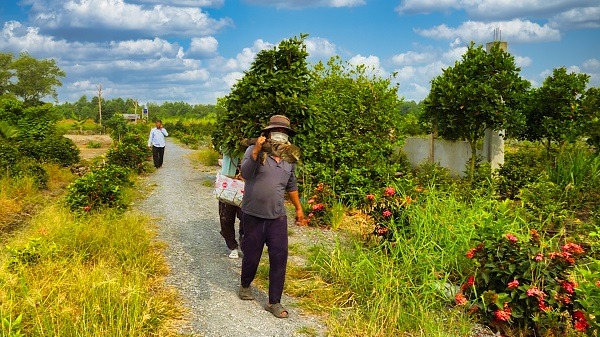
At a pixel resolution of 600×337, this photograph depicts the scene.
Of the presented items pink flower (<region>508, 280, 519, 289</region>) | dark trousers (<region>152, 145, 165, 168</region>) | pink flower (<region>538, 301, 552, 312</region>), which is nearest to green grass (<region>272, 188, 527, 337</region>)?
pink flower (<region>508, 280, 519, 289</region>)

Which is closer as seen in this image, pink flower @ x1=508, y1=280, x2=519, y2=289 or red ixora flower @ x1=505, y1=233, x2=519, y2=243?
pink flower @ x1=508, y1=280, x2=519, y2=289

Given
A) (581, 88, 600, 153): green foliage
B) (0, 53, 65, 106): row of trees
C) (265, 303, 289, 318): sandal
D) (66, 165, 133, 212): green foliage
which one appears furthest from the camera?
(0, 53, 65, 106): row of trees

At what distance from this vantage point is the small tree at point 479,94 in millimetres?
10859

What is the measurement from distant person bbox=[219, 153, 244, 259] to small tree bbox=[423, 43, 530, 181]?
20.2 ft

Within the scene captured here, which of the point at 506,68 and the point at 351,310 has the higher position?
the point at 506,68

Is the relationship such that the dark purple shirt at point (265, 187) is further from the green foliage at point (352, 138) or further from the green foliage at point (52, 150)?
the green foliage at point (52, 150)

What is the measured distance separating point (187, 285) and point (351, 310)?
182cm

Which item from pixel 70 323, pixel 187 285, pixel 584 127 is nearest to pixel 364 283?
pixel 187 285

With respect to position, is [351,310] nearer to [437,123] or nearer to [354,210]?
[354,210]

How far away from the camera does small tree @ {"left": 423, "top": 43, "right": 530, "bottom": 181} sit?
10.9 m

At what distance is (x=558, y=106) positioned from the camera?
11172mm

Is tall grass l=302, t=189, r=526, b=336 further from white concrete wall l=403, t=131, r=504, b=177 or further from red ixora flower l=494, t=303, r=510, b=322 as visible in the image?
white concrete wall l=403, t=131, r=504, b=177

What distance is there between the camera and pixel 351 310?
4594 mm

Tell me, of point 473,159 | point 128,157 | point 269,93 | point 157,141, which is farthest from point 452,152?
point 128,157
